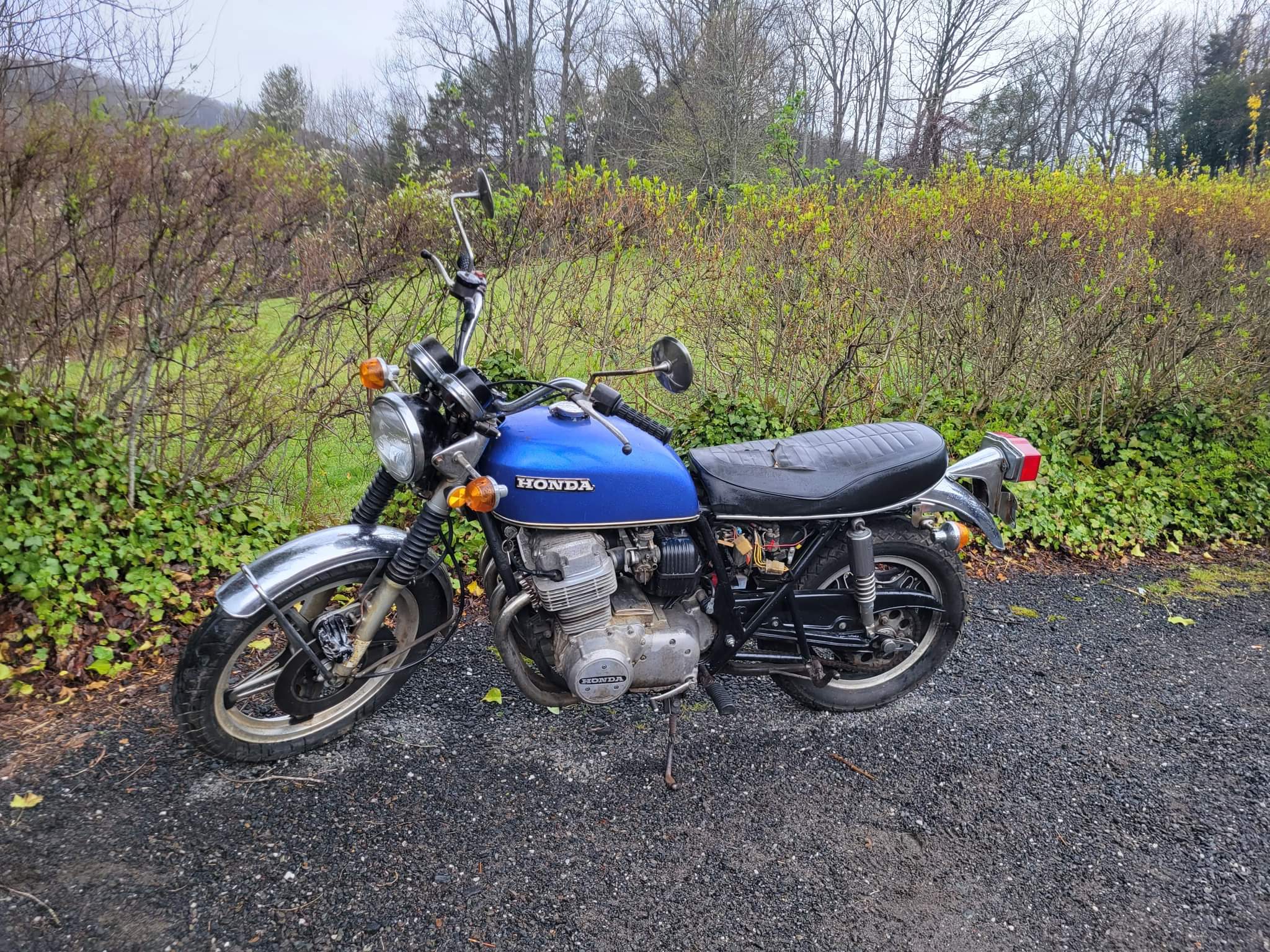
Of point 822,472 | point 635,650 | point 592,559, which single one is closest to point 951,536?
point 822,472

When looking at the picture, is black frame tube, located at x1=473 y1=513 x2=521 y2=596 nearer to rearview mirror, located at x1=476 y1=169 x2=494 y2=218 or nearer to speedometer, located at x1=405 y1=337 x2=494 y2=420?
speedometer, located at x1=405 y1=337 x2=494 y2=420

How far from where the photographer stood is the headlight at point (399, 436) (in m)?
2.11

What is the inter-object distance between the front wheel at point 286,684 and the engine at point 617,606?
512 millimetres

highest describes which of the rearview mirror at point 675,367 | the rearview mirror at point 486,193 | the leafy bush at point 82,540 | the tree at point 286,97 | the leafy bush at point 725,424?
the tree at point 286,97

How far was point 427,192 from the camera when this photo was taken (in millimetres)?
4516

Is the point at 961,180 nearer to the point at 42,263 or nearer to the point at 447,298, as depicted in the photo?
the point at 447,298

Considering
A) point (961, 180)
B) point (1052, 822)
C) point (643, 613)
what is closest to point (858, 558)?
point (643, 613)

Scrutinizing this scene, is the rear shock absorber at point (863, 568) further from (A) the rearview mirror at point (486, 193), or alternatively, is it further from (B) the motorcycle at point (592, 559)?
(A) the rearview mirror at point (486, 193)

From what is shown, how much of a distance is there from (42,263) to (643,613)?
3.16m

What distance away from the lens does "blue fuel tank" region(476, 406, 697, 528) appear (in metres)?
2.19

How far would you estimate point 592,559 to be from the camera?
2.31 metres

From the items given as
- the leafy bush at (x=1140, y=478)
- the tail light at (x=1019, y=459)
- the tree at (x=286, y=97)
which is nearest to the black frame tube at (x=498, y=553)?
the tail light at (x=1019, y=459)

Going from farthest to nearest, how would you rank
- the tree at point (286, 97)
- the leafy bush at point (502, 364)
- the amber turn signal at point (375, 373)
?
the tree at point (286, 97), the leafy bush at point (502, 364), the amber turn signal at point (375, 373)

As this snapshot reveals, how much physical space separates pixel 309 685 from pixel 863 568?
→ 1951 mm
